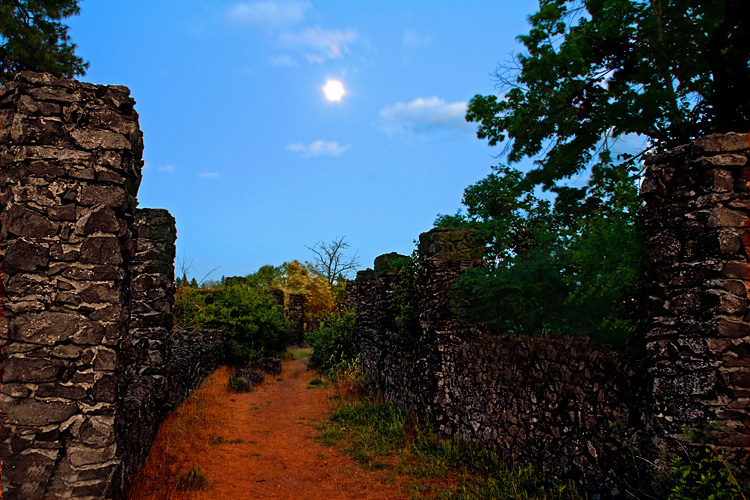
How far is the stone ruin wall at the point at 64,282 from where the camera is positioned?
4.30 m

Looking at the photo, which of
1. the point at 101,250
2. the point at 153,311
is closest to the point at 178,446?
the point at 153,311

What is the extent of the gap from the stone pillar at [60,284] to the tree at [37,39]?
1035cm

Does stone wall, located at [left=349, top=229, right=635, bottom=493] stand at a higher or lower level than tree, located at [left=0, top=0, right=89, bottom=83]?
lower

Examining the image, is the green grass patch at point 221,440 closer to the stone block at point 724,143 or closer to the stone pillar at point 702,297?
the stone pillar at point 702,297

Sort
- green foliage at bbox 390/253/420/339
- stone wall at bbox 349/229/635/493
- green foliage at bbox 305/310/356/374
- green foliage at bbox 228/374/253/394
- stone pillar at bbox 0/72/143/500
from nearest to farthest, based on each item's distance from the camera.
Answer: stone pillar at bbox 0/72/143/500 → stone wall at bbox 349/229/635/493 → green foliage at bbox 390/253/420/339 → green foliage at bbox 228/374/253/394 → green foliage at bbox 305/310/356/374

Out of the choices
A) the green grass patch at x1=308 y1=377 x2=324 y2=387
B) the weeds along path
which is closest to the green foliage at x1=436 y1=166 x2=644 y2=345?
the weeds along path

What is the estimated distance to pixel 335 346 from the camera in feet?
56.0

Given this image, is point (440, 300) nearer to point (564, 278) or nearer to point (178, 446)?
point (564, 278)

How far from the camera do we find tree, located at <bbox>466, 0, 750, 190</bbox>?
13594 mm

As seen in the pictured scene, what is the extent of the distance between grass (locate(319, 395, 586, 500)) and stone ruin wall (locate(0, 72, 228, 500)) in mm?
3871

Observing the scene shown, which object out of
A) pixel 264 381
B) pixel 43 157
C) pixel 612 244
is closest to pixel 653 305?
pixel 612 244

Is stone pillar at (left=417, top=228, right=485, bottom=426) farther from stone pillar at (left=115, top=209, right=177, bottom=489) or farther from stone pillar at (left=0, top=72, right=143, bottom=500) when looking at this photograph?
stone pillar at (left=0, top=72, right=143, bottom=500)

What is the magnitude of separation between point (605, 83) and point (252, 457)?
15221 millimetres

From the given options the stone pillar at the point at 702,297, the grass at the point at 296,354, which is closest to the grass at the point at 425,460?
the stone pillar at the point at 702,297
